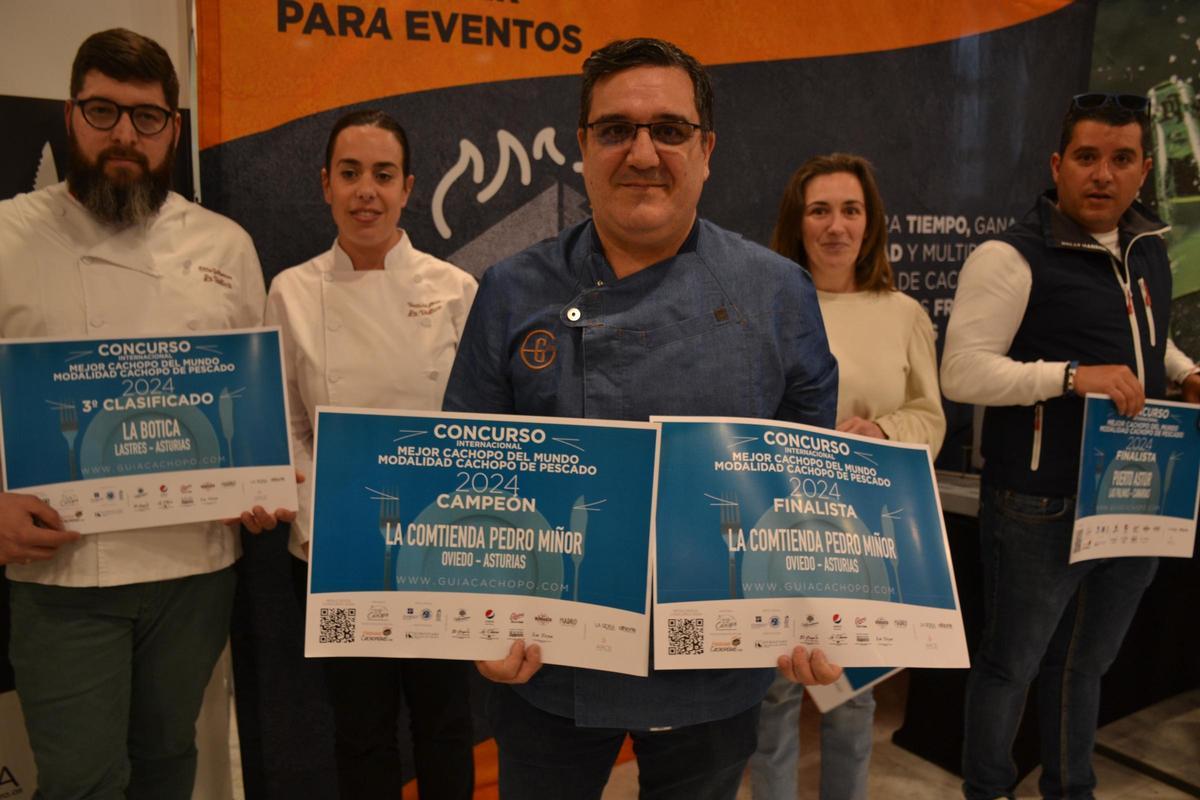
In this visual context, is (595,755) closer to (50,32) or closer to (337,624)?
(337,624)

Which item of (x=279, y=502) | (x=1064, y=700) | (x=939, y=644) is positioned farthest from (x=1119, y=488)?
(x=279, y=502)

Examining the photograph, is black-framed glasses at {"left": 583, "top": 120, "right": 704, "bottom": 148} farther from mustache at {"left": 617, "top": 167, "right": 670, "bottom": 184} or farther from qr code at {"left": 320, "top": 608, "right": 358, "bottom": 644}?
qr code at {"left": 320, "top": 608, "right": 358, "bottom": 644}

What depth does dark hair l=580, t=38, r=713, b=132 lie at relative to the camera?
1218 millimetres

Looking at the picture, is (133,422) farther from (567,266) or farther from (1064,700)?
(1064,700)

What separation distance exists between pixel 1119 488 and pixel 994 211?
7.39ft

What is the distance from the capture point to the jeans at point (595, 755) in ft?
4.30

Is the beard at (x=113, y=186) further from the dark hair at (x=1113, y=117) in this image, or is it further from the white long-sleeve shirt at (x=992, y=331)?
the dark hair at (x=1113, y=117)

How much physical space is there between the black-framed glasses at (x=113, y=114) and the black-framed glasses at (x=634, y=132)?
105 centimetres

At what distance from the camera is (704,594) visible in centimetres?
121

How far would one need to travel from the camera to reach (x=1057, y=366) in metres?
2.11

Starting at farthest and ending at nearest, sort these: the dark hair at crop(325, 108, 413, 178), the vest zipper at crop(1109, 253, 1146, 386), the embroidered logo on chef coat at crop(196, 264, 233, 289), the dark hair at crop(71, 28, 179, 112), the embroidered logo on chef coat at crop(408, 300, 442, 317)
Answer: the vest zipper at crop(1109, 253, 1146, 386) < the embroidered logo on chef coat at crop(408, 300, 442, 317) < the dark hair at crop(325, 108, 413, 178) < the embroidered logo on chef coat at crop(196, 264, 233, 289) < the dark hair at crop(71, 28, 179, 112)

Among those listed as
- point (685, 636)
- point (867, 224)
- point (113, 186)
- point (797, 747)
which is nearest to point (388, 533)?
point (685, 636)

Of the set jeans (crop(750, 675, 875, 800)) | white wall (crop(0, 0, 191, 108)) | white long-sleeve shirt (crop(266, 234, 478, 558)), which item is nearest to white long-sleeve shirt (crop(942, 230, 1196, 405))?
jeans (crop(750, 675, 875, 800))

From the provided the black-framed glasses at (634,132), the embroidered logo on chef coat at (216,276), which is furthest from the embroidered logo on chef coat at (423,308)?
the black-framed glasses at (634,132)
